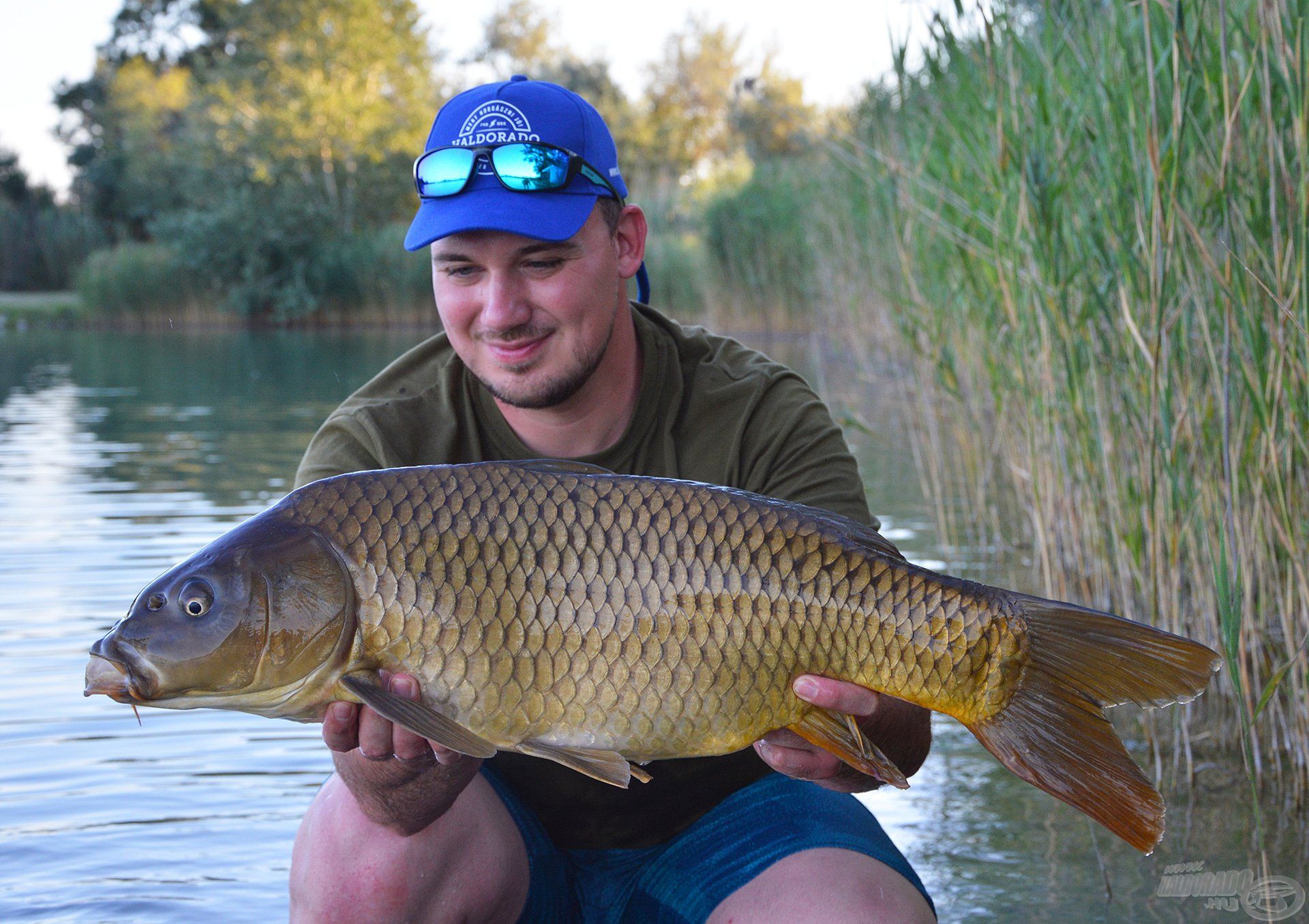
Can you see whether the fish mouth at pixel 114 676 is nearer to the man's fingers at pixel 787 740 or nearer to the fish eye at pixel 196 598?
the fish eye at pixel 196 598

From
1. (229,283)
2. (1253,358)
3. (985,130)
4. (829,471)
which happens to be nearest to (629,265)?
(829,471)

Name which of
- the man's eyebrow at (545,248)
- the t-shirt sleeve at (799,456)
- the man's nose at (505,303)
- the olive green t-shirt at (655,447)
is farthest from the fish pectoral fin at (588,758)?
the man's eyebrow at (545,248)

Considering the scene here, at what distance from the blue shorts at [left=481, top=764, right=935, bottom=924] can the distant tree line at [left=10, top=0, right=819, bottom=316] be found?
16860mm

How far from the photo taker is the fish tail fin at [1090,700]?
144cm

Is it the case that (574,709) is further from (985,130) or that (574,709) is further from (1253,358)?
(985,130)

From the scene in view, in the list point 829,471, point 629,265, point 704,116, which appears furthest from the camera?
point 704,116

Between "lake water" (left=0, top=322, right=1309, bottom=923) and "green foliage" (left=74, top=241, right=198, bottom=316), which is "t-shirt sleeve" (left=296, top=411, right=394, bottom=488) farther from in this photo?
"green foliage" (left=74, top=241, right=198, bottom=316)

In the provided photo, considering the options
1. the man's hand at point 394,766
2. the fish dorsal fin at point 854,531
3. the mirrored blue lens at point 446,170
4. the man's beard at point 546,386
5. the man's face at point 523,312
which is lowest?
the man's hand at point 394,766

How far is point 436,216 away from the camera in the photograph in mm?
2025

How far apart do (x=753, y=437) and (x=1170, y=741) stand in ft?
5.40

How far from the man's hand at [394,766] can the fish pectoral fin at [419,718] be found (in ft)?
0.09

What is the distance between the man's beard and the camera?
202cm

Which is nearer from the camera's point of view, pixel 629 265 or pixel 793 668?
pixel 793 668

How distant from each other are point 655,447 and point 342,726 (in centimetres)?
78
